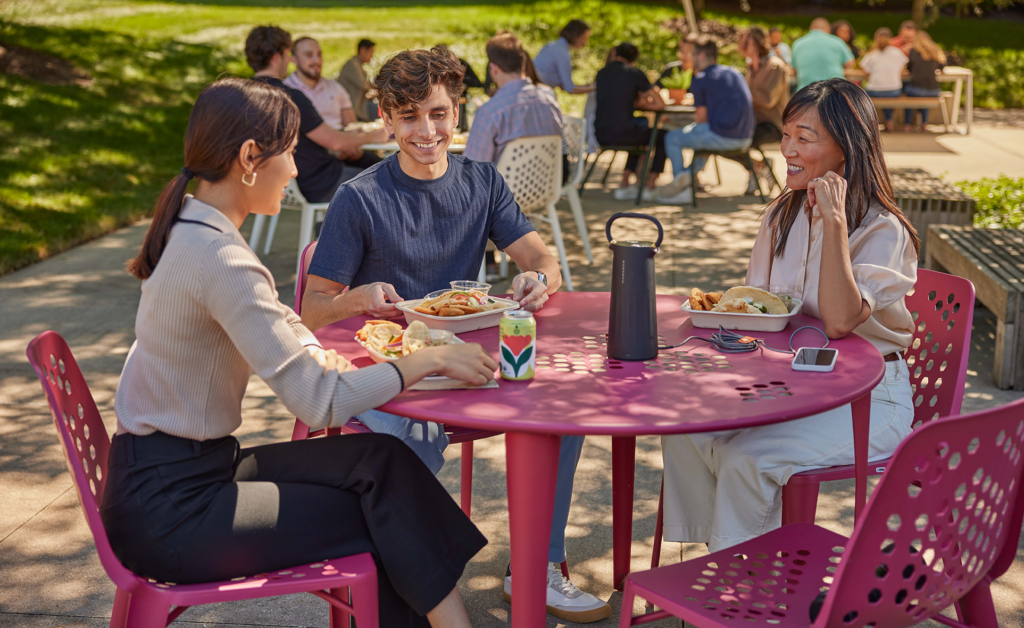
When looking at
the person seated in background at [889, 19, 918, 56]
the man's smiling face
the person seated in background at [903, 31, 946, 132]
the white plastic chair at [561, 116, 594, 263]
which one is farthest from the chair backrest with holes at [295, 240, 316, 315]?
the person seated in background at [889, 19, 918, 56]

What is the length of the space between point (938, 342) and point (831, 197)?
0.60 metres

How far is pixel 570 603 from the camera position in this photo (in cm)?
260

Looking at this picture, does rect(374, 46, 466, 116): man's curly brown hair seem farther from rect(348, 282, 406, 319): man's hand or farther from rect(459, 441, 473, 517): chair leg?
rect(459, 441, 473, 517): chair leg

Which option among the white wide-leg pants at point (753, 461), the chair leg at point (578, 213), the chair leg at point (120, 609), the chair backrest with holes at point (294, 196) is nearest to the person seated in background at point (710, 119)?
the chair leg at point (578, 213)

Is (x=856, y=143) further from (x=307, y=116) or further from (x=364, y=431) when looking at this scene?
(x=307, y=116)

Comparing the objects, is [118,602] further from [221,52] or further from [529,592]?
[221,52]

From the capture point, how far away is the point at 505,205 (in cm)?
302

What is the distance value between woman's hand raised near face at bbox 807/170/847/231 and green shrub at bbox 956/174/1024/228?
4.88 meters

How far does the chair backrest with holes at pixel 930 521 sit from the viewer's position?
1.50m

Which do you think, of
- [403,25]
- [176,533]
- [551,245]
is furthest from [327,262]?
[403,25]

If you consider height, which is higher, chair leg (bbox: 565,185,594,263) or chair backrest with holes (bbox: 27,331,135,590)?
chair backrest with holes (bbox: 27,331,135,590)

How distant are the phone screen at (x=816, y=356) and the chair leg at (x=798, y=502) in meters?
0.33

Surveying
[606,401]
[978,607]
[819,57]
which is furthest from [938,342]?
[819,57]

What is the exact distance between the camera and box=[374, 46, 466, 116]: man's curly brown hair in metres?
2.73
